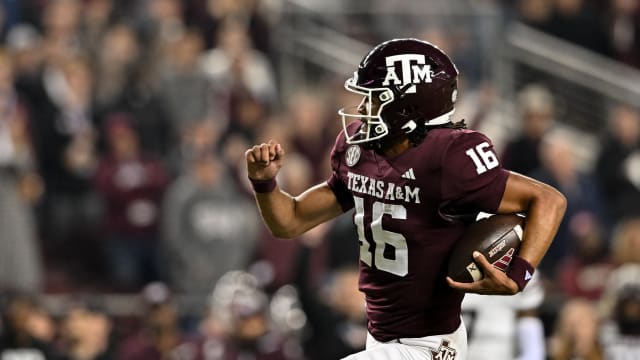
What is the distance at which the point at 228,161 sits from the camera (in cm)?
1180

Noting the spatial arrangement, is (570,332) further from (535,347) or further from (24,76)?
(24,76)

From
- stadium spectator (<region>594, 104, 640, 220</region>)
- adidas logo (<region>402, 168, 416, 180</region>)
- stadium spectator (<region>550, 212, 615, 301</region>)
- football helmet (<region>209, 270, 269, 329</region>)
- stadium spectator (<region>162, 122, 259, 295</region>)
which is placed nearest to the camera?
adidas logo (<region>402, 168, 416, 180</region>)

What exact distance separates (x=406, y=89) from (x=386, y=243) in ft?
1.95

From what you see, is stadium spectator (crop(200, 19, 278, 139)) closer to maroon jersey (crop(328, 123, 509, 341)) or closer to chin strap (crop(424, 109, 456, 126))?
maroon jersey (crop(328, 123, 509, 341))

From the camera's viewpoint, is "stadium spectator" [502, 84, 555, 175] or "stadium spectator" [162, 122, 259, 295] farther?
"stadium spectator" [502, 84, 555, 175]

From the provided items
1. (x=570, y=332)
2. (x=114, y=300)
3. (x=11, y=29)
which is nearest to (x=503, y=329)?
(x=570, y=332)

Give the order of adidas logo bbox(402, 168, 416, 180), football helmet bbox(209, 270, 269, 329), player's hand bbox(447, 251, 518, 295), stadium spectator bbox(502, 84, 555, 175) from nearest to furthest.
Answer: player's hand bbox(447, 251, 518, 295), adidas logo bbox(402, 168, 416, 180), football helmet bbox(209, 270, 269, 329), stadium spectator bbox(502, 84, 555, 175)

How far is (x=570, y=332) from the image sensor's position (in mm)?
9430

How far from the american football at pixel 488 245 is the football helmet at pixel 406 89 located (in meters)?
0.47

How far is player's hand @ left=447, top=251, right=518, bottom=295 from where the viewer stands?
5328mm

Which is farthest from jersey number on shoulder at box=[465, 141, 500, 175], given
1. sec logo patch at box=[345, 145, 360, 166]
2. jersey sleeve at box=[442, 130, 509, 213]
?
sec logo patch at box=[345, 145, 360, 166]

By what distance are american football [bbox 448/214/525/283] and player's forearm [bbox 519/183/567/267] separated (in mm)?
47

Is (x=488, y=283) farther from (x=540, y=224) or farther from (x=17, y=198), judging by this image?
(x=17, y=198)

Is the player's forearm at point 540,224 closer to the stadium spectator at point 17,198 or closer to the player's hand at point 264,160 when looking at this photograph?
the player's hand at point 264,160
